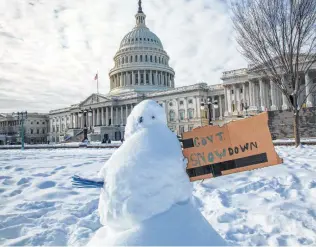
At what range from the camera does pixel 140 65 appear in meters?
74.8

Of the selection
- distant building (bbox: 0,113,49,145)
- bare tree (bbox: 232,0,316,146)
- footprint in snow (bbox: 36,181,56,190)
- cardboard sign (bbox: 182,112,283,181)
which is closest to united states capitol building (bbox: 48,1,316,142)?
distant building (bbox: 0,113,49,145)

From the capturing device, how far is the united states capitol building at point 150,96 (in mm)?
48562

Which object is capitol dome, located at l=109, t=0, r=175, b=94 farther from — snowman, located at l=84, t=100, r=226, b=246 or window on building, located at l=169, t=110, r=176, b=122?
snowman, located at l=84, t=100, r=226, b=246

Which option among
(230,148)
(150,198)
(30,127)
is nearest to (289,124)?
(230,148)

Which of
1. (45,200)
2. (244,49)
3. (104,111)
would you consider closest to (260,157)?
(45,200)

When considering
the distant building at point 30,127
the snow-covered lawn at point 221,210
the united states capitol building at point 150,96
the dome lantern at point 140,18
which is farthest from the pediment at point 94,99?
the snow-covered lawn at point 221,210

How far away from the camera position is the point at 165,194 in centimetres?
241

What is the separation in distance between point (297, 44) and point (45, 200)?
1523cm

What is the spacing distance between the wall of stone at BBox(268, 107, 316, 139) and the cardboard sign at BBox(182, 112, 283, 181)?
2725 centimetres

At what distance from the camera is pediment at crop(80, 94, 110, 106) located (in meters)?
73.4

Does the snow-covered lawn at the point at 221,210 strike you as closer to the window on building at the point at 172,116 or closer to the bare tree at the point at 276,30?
the bare tree at the point at 276,30

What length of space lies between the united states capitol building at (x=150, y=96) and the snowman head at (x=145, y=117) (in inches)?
1680

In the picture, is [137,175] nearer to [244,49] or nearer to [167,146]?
[167,146]

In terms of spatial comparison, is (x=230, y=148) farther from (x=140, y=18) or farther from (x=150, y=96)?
(x=140, y=18)
